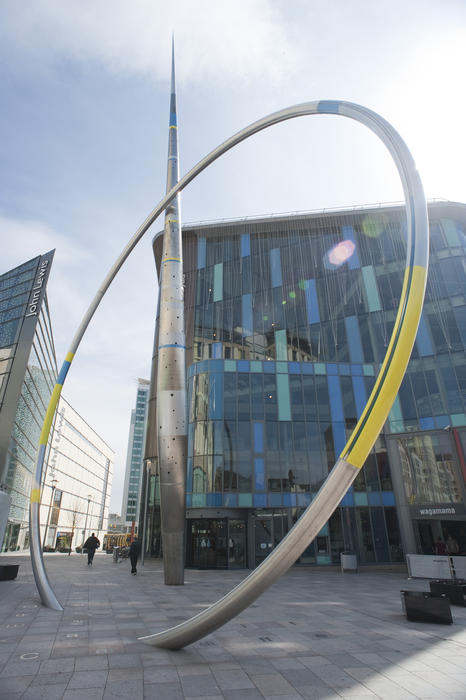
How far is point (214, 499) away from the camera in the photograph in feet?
92.7

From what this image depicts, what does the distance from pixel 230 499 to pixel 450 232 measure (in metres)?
30.0

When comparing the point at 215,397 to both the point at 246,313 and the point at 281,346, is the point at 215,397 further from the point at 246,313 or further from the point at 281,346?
the point at 246,313

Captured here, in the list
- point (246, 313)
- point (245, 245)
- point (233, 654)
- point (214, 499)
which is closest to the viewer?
point (233, 654)

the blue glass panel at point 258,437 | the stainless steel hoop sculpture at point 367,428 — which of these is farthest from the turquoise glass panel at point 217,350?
the stainless steel hoop sculpture at point 367,428

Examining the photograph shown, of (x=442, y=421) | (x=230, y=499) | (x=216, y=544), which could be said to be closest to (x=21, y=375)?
(x=230, y=499)

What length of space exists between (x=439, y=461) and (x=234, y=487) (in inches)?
559

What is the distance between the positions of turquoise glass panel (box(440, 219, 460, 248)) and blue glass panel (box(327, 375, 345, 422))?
16.3 meters

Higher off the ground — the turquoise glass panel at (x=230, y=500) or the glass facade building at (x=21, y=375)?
the glass facade building at (x=21, y=375)

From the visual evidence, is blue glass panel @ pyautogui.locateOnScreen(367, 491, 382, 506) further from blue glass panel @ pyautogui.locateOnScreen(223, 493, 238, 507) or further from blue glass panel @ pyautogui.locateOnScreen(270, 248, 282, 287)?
blue glass panel @ pyautogui.locateOnScreen(270, 248, 282, 287)

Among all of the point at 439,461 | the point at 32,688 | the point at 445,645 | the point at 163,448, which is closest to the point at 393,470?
the point at 439,461

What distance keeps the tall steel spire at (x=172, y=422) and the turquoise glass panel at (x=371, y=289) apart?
21.6 m

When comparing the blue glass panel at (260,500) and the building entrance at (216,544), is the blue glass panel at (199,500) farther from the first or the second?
the blue glass panel at (260,500)

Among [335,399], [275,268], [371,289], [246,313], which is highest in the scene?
[275,268]

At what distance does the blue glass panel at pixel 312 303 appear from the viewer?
3634cm
